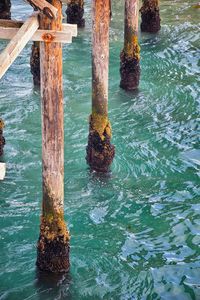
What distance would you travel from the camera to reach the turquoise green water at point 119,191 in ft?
25.6

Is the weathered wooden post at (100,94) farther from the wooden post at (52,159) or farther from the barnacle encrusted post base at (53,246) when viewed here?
the barnacle encrusted post base at (53,246)

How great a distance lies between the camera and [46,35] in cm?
675

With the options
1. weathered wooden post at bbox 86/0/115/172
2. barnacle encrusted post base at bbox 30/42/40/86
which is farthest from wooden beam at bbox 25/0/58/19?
barnacle encrusted post base at bbox 30/42/40/86

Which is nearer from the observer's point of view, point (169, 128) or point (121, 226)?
point (121, 226)

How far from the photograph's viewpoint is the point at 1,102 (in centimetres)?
1257

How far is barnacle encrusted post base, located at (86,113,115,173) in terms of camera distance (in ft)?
32.2

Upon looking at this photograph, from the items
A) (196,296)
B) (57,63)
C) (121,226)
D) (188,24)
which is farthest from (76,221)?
(188,24)

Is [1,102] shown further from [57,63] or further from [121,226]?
[57,63]

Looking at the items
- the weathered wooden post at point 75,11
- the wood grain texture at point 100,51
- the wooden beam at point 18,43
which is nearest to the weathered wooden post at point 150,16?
the weathered wooden post at point 75,11

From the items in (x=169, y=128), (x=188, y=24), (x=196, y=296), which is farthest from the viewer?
(x=188, y=24)

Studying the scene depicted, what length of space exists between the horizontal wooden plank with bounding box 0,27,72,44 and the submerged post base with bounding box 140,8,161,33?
31.5 ft

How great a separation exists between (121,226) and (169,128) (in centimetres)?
318

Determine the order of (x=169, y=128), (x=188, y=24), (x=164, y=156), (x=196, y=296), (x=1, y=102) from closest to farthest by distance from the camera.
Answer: (x=196, y=296)
(x=164, y=156)
(x=169, y=128)
(x=1, y=102)
(x=188, y=24)

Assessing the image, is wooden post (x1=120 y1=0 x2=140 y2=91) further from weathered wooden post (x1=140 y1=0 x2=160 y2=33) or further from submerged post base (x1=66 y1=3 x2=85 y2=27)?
submerged post base (x1=66 y1=3 x2=85 y2=27)
